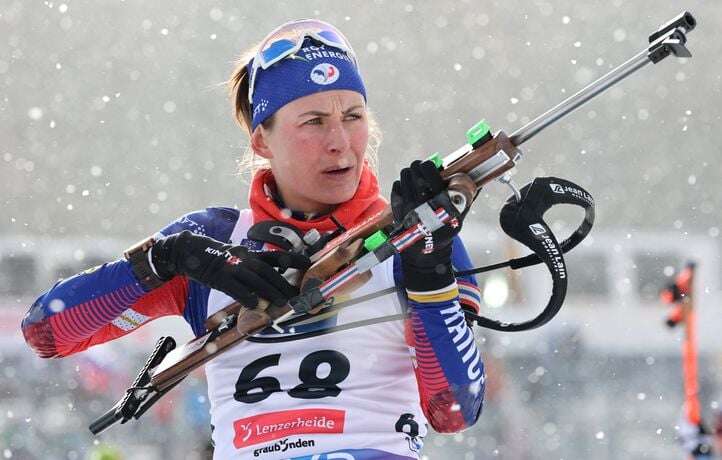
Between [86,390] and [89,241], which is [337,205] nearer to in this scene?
[86,390]

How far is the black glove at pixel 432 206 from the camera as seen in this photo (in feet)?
6.88

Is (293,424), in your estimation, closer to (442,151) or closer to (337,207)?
(337,207)

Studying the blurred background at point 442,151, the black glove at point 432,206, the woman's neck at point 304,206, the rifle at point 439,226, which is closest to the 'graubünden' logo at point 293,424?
the rifle at point 439,226

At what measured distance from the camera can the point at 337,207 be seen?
104 inches

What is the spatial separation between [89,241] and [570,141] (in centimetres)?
1086

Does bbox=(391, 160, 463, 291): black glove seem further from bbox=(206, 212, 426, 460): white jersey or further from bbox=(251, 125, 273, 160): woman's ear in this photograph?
bbox=(251, 125, 273, 160): woman's ear

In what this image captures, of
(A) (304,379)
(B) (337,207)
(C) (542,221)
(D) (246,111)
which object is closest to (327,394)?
(A) (304,379)

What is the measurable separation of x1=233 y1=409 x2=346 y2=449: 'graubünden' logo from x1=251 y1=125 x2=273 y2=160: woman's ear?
68cm

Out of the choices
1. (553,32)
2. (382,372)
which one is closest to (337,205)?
(382,372)

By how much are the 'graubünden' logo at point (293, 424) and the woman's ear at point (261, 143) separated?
0.68 meters

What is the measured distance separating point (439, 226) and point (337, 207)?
1.84ft

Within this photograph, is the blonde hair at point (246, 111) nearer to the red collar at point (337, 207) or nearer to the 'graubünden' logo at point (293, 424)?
the red collar at point (337, 207)

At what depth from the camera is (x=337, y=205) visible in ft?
8.66

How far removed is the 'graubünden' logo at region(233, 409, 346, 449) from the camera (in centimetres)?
238
